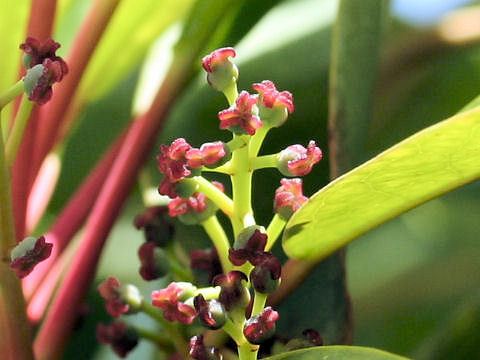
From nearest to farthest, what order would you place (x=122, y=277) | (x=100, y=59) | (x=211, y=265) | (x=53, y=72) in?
(x=53, y=72) < (x=211, y=265) < (x=100, y=59) < (x=122, y=277)

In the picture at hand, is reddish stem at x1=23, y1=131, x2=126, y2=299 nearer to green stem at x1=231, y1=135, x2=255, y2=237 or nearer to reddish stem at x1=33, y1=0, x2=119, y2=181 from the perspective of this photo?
reddish stem at x1=33, y1=0, x2=119, y2=181

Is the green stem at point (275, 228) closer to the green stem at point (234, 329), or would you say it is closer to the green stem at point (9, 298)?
the green stem at point (234, 329)

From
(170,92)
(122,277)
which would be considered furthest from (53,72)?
(122,277)

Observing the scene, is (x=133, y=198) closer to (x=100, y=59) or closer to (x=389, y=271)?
(x=100, y=59)

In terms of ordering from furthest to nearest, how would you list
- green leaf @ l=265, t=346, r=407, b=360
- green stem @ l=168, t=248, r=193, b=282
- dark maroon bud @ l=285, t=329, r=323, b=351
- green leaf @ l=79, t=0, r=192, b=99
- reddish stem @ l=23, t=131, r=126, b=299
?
green leaf @ l=79, t=0, r=192, b=99
reddish stem @ l=23, t=131, r=126, b=299
green stem @ l=168, t=248, r=193, b=282
dark maroon bud @ l=285, t=329, r=323, b=351
green leaf @ l=265, t=346, r=407, b=360

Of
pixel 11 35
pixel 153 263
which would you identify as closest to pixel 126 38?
pixel 11 35

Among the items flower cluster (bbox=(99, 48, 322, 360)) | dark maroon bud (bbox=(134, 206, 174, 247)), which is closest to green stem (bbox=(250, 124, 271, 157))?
flower cluster (bbox=(99, 48, 322, 360))
